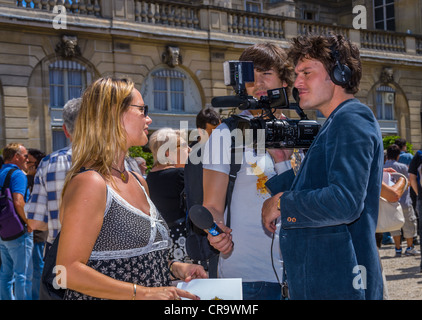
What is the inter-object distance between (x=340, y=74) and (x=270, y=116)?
478 mm

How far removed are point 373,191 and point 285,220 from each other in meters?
0.35

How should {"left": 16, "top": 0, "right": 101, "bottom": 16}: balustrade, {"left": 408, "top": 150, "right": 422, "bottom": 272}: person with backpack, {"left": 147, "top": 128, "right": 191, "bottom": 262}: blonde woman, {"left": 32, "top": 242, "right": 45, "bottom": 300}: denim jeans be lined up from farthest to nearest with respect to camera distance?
1. {"left": 16, "top": 0, "right": 101, "bottom": 16}: balustrade
2. {"left": 408, "top": 150, "right": 422, "bottom": 272}: person with backpack
3. {"left": 32, "top": 242, "right": 45, "bottom": 300}: denim jeans
4. {"left": 147, "top": 128, "right": 191, "bottom": 262}: blonde woman

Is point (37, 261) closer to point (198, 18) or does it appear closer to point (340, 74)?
point (340, 74)

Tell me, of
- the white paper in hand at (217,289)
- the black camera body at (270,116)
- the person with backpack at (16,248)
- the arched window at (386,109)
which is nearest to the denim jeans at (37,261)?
the person with backpack at (16,248)

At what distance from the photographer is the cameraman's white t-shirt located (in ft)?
9.66

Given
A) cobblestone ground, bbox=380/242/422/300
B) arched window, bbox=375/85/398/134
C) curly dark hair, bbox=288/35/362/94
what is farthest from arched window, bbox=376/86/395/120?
curly dark hair, bbox=288/35/362/94

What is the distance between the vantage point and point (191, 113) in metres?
19.6

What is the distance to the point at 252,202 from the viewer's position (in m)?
3.03

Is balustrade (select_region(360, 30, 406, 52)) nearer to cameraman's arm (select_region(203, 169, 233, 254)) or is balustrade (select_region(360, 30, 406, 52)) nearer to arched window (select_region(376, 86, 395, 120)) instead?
arched window (select_region(376, 86, 395, 120))

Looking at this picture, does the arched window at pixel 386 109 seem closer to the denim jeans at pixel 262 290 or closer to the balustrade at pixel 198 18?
the balustrade at pixel 198 18

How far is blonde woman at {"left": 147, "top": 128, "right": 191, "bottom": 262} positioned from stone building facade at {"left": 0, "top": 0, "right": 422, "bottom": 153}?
926 cm

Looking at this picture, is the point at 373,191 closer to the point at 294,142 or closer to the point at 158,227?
the point at 294,142

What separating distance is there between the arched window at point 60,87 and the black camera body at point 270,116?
14627mm

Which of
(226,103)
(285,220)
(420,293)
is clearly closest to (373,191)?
(285,220)
